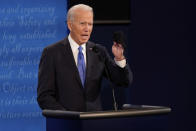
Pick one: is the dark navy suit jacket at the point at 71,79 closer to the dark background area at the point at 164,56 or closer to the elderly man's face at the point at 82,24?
the elderly man's face at the point at 82,24

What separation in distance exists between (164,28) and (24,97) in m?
1.46

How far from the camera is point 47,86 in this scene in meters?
3.30

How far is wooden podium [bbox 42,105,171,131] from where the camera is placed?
2742 mm

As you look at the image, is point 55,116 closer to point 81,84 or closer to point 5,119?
point 81,84

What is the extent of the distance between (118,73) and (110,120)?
23.4 inches

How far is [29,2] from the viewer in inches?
188

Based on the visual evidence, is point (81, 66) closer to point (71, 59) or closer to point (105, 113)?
point (71, 59)

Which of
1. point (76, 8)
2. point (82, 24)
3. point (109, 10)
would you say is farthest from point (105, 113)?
point (109, 10)

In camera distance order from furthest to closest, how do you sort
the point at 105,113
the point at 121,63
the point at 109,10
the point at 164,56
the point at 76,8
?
the point at 164,56 → the point at 109,10 → the point at 76,8 → the point at 121,63 → the point at 105,113

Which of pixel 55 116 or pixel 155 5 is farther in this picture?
pixel 155 5

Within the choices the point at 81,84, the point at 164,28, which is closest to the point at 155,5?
the point at 164,28

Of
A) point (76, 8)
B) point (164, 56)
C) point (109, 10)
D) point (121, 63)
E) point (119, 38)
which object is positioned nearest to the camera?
point (119, 38)

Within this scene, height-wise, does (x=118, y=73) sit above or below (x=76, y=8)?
below

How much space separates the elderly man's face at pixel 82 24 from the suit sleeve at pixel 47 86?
235 millimetres
